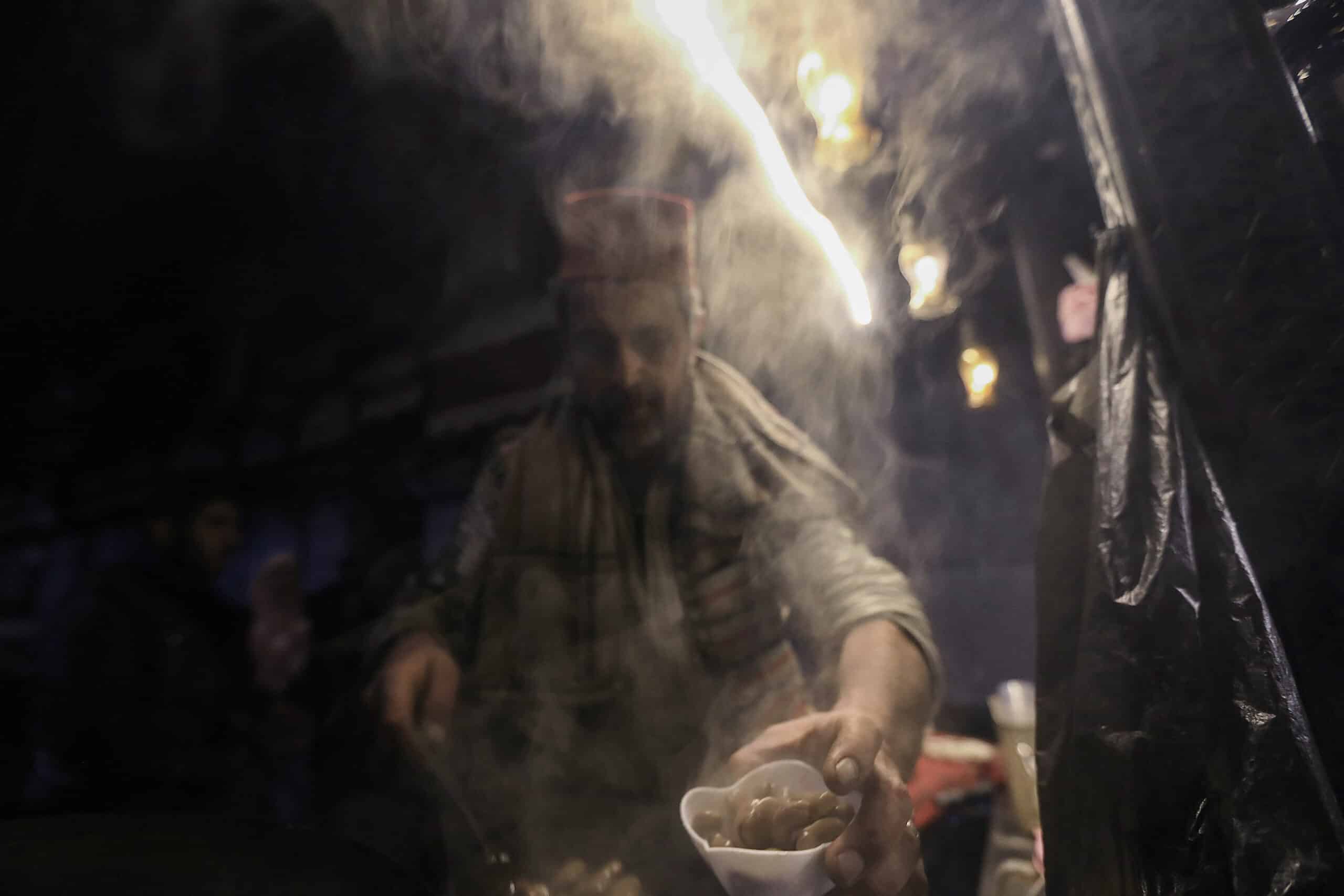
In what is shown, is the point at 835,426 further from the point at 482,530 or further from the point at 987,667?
the point at 987,667

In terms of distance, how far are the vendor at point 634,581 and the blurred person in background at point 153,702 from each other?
1.87 m

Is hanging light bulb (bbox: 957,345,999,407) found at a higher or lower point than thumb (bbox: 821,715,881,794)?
higher

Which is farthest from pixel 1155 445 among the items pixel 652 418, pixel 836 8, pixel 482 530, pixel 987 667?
pixel 987 667

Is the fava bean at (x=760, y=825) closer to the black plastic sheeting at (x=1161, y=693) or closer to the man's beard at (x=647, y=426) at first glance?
the black plastic sheeting at (x=1161, y=693)

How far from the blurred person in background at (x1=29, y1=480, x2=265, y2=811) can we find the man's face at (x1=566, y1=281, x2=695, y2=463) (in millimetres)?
2692

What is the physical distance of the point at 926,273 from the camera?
286cm

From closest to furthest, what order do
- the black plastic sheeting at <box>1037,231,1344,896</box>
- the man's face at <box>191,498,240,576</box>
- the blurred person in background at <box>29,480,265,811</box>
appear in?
the black plastic sheeting at <box>1037,231,1344,896</box>
the blurred person in background at <box>29,480,265,811</box>
the man's face at <box>191,498,240,576</box>

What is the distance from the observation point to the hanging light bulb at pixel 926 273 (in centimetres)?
279

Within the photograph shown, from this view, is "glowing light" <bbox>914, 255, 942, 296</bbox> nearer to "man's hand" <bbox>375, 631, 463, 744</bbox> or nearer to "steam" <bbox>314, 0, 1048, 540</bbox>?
"steam" <bbox>314, 0, 1048, 540</bbox>

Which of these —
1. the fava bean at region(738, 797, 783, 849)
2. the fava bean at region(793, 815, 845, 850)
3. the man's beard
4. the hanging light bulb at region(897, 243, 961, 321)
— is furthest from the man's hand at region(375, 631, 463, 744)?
the hanging light bulb at region(897, 243, 961, 321)

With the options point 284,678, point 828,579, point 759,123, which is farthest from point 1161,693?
point 284,678

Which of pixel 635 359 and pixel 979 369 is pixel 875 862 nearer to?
pixel 635 359

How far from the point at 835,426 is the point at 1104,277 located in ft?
5.12

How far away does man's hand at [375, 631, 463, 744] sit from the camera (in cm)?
221
